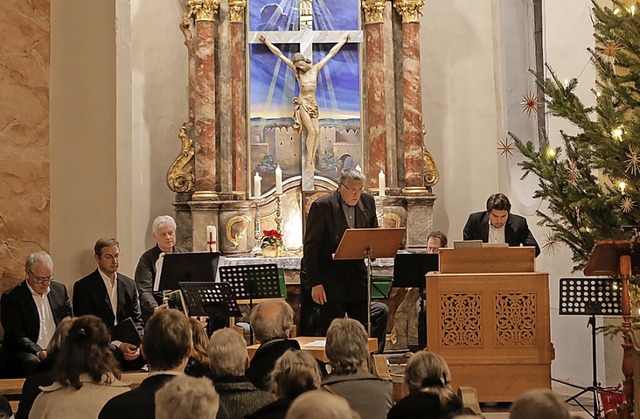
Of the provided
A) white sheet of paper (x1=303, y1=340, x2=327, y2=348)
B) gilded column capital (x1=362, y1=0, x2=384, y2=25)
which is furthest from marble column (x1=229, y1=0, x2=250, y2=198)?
white sheet of paper (x1=303, y1=340, x2=327, y2=348)

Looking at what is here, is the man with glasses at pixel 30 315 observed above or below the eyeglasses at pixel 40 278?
below

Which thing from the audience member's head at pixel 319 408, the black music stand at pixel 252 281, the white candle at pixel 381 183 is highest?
the white candle at pixel 381 183

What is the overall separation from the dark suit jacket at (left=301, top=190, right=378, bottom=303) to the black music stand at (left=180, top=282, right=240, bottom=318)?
71 cm

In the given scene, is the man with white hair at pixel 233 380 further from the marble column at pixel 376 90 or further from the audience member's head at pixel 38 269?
the marble column at pixel 376 90

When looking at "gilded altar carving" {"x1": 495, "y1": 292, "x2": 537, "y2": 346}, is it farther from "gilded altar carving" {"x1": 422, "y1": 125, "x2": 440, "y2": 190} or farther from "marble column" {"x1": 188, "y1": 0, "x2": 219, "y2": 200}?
"marble column" {"x1": 188, "y1": 0, "x2": 219, "y2": 200}

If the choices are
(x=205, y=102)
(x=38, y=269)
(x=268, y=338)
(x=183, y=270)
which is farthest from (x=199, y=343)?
(x=205, y=102)

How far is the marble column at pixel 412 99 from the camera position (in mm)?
14180

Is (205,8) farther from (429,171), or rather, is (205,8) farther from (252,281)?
(252,281)

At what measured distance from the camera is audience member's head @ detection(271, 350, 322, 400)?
416 centimetres

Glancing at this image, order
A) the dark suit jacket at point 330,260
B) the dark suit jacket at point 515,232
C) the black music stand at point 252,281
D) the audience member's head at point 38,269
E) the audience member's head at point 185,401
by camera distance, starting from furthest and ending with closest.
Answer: the dark suit jacket at point 515,232
the dark suit jacket at point 330,260
the black music stand at point 252,281
the audience member's head at point 38,269
the audience member's head at point 185,401

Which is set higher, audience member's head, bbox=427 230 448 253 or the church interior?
the church interior

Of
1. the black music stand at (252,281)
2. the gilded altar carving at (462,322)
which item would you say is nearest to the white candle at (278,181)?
the black music stand at (252,281)

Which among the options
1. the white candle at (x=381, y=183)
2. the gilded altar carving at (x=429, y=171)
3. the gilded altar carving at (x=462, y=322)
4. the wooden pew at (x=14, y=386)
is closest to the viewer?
the wooden pew at (x=14, y=386)

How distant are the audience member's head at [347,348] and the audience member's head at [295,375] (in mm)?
772
